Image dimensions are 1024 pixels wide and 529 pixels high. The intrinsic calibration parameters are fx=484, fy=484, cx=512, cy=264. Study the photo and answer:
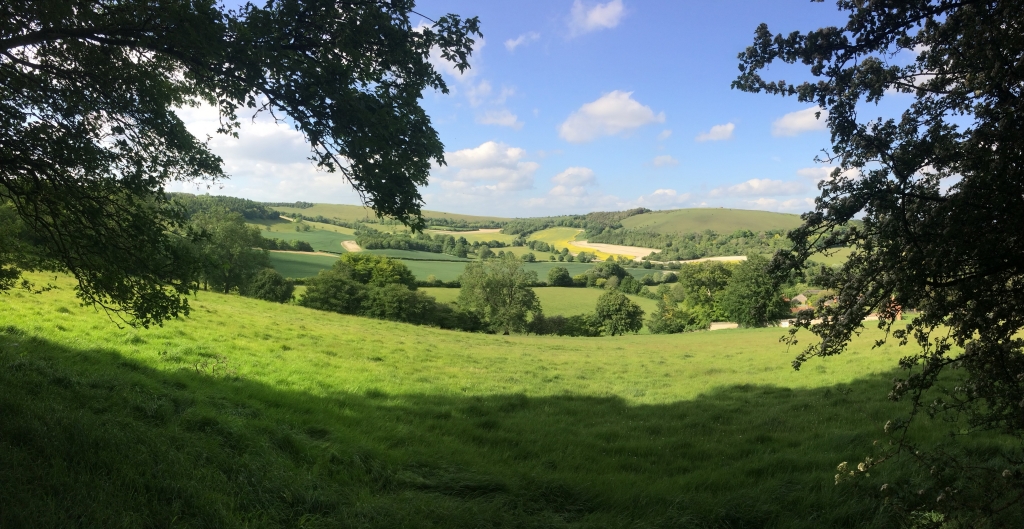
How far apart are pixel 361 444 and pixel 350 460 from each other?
1.89 ft

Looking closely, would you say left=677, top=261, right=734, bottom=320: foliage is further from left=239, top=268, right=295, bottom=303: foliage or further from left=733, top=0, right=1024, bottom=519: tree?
left=733, top=0, right=1024, bottom=519: tree

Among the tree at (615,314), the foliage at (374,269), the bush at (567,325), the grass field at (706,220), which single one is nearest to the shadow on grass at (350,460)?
the foliage at (374,269)

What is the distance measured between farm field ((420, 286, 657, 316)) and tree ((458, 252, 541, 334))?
3.59m

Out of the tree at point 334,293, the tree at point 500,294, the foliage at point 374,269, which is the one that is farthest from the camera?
the tree at point 500,294

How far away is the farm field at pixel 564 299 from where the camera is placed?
70.1 metres

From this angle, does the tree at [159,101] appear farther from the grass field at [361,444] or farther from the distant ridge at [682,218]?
the distant ridge at [682,218]

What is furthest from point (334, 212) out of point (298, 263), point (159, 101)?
point (159, 101)

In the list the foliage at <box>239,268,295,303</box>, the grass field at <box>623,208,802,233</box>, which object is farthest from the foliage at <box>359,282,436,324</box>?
the grass field at <box>623,208,802,233</box>

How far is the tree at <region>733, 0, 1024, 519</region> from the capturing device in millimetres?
3965

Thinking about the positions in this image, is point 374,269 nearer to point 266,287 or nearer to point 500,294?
point 266,287

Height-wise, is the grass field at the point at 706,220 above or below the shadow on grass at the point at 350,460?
above

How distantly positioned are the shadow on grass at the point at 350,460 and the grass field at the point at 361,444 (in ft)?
0.10

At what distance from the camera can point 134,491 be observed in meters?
4.60

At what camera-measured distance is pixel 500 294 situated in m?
65.1
